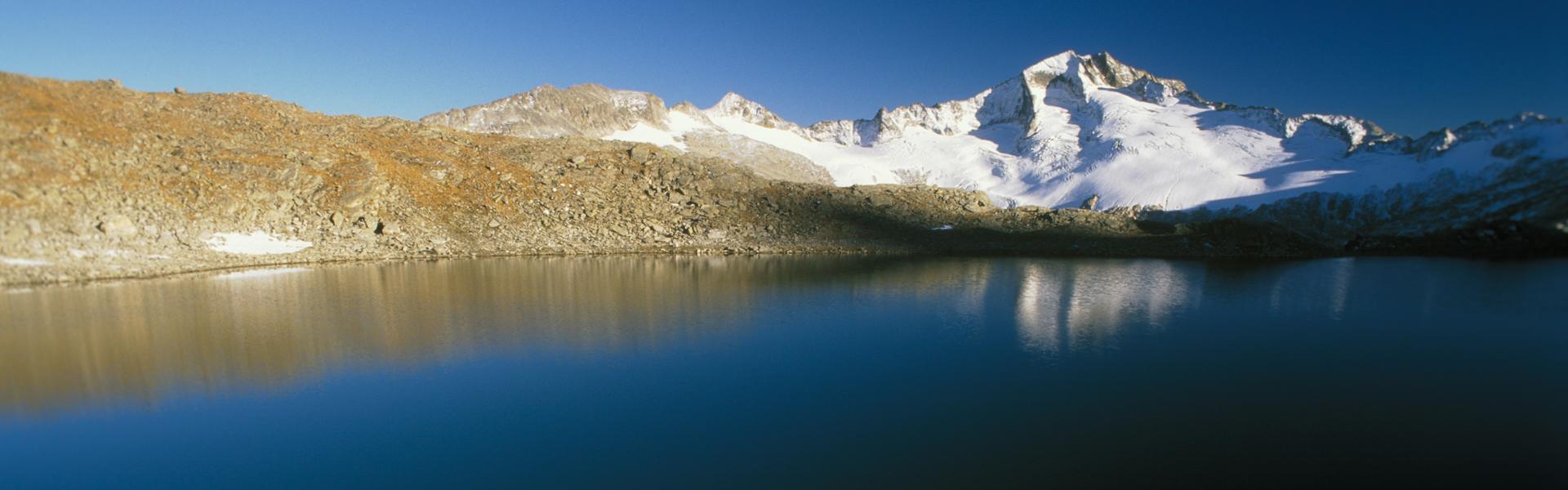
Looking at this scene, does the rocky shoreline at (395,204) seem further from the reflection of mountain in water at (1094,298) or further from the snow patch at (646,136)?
the snow patch at (646,136)

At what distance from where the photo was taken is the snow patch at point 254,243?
114 ft

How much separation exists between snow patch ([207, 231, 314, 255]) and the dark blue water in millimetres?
8378

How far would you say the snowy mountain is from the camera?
63938 millimetres

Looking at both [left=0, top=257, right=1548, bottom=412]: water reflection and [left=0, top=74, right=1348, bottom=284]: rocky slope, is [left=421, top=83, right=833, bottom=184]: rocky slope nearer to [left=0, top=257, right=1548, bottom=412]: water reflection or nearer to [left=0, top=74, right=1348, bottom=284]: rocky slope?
[left=0, top=74, right=1348, bottom=284]: rocky slope

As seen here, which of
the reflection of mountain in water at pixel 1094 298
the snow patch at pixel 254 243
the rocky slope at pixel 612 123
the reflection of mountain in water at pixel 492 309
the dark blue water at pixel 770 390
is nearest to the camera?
the dark blue water at pixel 770 390

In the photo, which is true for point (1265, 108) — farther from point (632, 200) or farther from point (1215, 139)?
point (632, 200)

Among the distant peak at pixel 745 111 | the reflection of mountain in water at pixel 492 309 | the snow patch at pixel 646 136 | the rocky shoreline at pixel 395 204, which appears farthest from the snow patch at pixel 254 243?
the distant peak at pixel 745 111

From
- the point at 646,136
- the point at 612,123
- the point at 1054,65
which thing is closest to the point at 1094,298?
the point at 646,136

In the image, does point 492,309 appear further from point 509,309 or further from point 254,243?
point 254,243

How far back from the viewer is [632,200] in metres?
51.8

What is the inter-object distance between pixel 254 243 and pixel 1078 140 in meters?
92.1

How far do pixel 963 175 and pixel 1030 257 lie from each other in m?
56.4

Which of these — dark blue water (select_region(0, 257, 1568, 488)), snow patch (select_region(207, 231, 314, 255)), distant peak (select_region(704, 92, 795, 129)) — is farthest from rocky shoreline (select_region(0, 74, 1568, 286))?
distant peak (select_region(704, 92, 795, 129))

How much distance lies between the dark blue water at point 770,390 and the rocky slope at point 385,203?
796 cm
